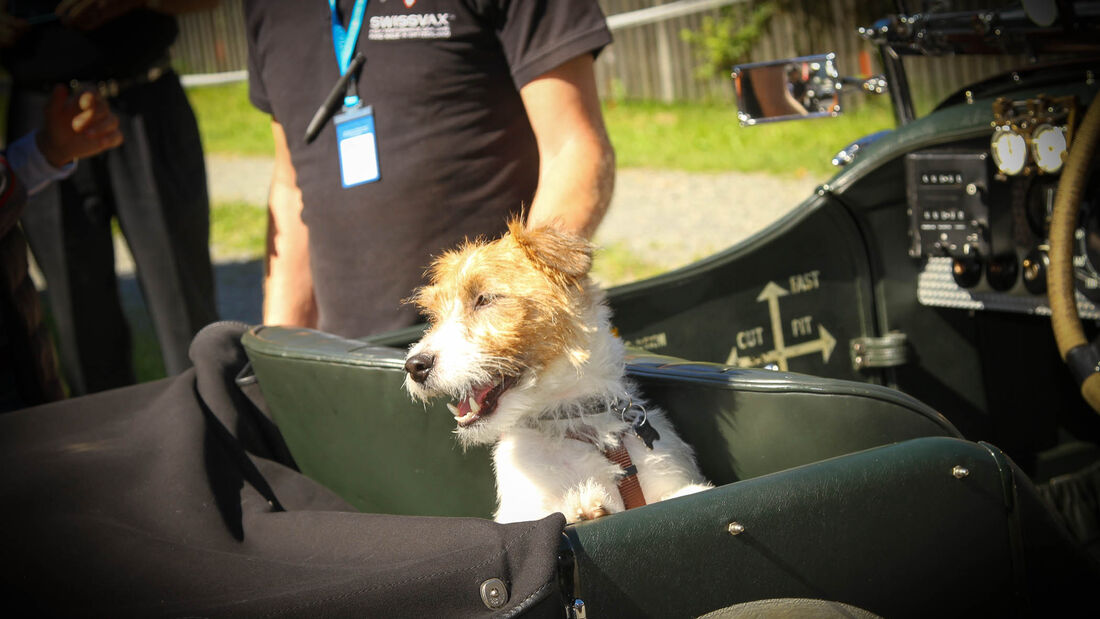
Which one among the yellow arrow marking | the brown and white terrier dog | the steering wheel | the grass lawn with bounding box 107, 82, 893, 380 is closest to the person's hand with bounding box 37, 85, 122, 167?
the brown and white terrier dog

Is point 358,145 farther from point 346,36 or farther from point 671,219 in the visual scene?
point 671,219

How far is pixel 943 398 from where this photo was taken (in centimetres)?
299

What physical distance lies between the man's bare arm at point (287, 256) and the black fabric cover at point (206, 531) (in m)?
0.77

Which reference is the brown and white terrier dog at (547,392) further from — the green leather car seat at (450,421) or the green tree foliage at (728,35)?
the green tree foliage at (728,35)

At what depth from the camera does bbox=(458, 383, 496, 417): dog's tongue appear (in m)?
1.98

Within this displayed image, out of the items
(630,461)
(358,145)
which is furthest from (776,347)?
(358,145)

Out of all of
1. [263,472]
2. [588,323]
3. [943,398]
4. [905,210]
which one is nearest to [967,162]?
[905,210]

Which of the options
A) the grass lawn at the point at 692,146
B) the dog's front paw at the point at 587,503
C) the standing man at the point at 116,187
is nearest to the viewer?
the dog's front paw at the point at 587,503

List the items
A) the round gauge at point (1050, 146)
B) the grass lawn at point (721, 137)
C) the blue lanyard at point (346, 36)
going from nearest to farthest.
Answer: the round gauge at point (1050, 146) < the blue lanyard at point (346, 36) < the grass lawn at point (721, 137)

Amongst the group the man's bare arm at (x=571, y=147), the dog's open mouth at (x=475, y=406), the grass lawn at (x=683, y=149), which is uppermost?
the man's bare arm at (x=571, y=147)

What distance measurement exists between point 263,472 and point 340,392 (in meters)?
0.32

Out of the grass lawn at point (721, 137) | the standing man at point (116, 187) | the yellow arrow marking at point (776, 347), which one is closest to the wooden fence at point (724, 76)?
the grass lawn at point (721, 137)

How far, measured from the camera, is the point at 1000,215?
2.72 metres

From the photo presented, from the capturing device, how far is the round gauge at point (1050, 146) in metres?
2.39
